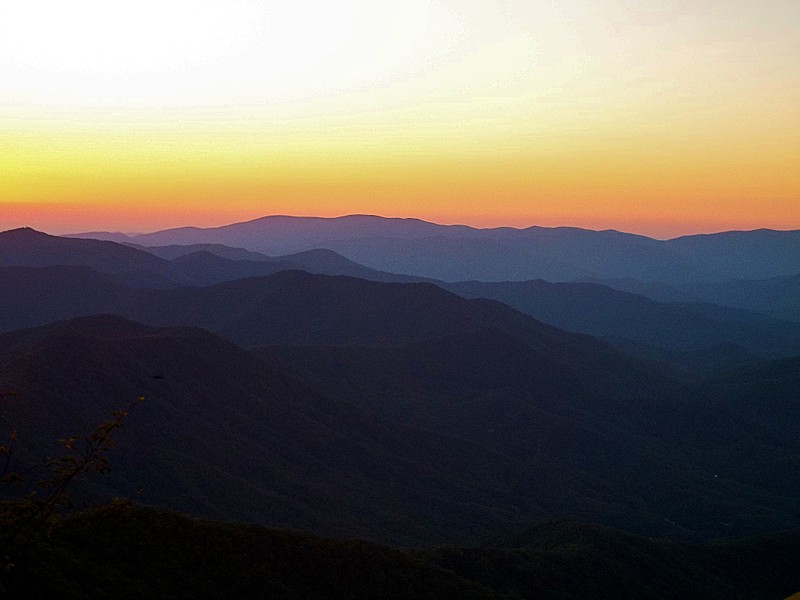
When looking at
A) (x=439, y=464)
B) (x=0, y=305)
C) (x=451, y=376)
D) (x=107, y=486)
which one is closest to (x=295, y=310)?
(x=451, y=376)

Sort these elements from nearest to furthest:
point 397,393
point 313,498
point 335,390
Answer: point 313,498, point 335,390, point 397,393

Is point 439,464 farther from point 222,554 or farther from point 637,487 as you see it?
point 222,554

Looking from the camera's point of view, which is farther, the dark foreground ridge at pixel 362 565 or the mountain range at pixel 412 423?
the mountain range at pixel 412 423

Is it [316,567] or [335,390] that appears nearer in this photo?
[316,567]

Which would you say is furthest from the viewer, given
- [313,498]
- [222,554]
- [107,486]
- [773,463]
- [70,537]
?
[773,463]

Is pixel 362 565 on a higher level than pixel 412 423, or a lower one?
higher

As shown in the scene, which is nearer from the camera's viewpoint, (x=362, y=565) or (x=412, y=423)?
(x=362, y=565)

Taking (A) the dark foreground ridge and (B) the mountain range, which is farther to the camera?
(B) the mountain range

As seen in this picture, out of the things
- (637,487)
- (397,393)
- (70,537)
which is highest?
(70,537)
